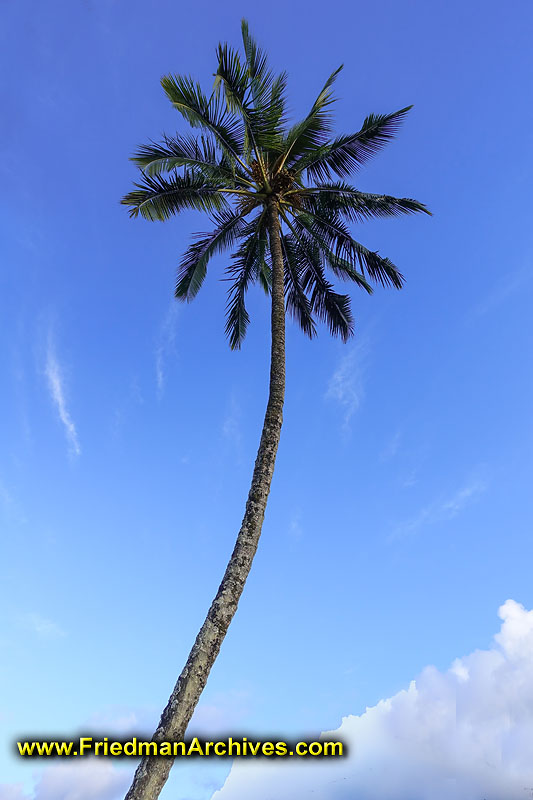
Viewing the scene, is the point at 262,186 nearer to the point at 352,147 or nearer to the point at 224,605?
the point at 352,147

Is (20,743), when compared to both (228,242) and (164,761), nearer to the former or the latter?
(164,761)

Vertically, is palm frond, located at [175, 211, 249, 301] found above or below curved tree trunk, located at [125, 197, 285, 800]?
above

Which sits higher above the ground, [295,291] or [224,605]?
[295,291]

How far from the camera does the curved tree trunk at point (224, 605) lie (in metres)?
6.26

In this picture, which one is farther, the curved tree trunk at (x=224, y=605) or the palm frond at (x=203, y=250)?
the palm frond at (x=203, y=250)

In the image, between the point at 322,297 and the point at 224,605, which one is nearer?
the point at 224,605

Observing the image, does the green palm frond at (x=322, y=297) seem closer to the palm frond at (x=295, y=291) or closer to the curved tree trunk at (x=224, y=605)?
the palm frond at (x=295, y=291)

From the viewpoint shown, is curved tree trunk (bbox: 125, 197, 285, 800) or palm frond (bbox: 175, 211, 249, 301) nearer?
curved tree trunk (bbox: 125, 197, 285, 800)

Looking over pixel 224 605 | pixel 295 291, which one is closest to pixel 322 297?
pixel 295 291

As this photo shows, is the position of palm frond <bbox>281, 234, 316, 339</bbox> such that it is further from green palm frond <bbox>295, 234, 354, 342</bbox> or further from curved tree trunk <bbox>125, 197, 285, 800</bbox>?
curved tree trunk <bbox>125, 197, 285, 800</bbox>

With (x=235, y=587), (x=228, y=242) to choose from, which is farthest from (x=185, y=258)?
(x=235, y=587)

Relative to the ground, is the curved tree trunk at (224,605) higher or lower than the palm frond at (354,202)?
lower

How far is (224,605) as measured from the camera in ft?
24.5

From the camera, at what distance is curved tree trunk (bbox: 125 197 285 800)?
6.26m
